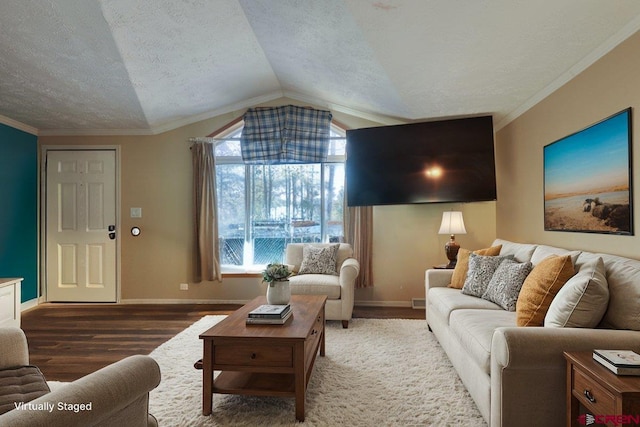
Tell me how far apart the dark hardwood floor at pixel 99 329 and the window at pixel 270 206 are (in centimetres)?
83

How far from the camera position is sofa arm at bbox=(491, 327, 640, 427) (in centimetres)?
151

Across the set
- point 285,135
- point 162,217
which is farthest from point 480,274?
point 162,217

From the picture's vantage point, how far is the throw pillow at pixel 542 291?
6.17 ft

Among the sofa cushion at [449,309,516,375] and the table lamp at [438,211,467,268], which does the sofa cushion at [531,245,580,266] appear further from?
the table lamp at [438,211,467,268]

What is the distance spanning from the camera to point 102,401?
0.90m

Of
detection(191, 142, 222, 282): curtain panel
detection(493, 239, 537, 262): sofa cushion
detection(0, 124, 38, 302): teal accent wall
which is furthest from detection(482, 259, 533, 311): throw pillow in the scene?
detection(0, 124, 38, 302): teal accent wall

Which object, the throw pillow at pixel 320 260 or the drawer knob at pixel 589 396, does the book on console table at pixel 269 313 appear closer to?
the drawer knob at pixel 589 396

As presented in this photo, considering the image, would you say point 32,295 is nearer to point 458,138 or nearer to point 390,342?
point 390,342

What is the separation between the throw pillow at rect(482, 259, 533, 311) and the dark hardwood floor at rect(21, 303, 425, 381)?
1442 millimetres

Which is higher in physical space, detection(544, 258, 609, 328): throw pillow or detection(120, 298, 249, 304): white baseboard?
detection(544, 258, 609, 328): throw pillow

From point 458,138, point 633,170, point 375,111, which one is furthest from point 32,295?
point 633,170

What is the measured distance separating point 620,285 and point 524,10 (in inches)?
63.9

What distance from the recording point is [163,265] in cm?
462
